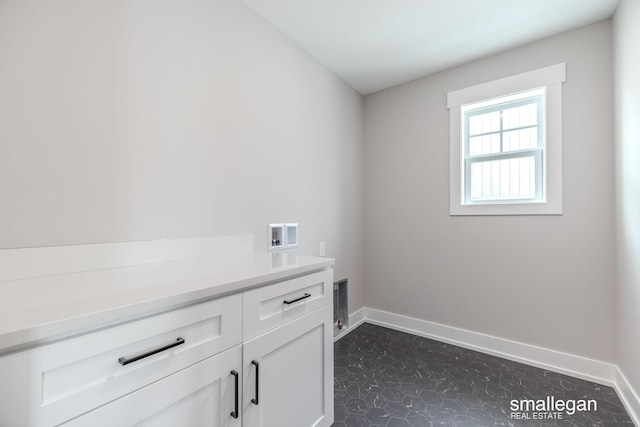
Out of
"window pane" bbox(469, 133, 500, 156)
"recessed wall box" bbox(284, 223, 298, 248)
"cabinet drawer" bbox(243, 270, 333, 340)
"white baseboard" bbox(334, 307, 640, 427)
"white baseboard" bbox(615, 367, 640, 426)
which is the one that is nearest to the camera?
"cabinet drawer" bbox(243, 270, 333, 340)

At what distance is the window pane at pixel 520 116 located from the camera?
206cm

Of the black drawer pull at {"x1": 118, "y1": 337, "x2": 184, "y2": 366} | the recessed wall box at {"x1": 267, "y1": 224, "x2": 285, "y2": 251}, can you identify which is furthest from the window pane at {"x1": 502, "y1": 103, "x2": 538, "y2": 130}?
the black drawer pull at {"x1": 118, "y1": 337, "x2": 184, "y2": 366}

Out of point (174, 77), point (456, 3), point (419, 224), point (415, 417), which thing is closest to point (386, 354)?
point (415, 417)

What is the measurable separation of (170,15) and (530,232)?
2600mm

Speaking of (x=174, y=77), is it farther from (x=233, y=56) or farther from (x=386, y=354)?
(x=386, y=354)

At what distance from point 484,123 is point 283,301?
223 centimetres

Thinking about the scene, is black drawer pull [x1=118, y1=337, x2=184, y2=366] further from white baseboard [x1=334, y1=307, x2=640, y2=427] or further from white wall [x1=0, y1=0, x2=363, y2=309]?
white baseboard [x1=334, y1=307, x2=640, y2=427]

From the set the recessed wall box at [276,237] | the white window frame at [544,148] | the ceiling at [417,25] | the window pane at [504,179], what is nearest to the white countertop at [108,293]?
the recessed wall box at [276,237]

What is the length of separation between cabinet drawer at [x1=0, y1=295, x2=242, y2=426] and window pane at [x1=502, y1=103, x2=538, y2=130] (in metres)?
2.45

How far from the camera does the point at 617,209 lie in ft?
5.57

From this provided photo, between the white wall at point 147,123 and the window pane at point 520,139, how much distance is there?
1573 mm

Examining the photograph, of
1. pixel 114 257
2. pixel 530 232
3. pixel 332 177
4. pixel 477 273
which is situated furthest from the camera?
pixel 332 177

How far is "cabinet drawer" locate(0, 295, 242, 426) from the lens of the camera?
0.49m

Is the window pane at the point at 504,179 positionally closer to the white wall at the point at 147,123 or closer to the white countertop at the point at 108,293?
the white wall at the point at 147,123
